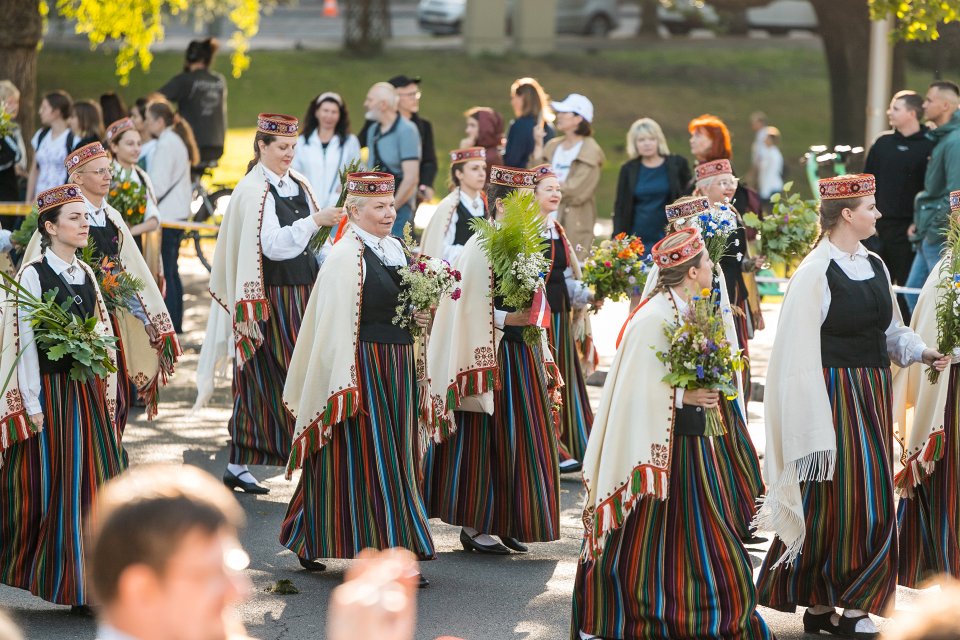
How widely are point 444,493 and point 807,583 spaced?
214cm

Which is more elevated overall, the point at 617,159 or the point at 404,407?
the point at 617,159

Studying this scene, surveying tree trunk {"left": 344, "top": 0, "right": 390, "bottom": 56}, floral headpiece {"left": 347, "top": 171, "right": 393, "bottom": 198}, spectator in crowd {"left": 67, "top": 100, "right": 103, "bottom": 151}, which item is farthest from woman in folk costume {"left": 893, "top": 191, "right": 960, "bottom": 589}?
tree trunk {"left": 344, "top": 0, "right": 390, "bottom": 56}

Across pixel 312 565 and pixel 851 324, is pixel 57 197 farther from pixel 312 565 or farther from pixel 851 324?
pixel 851 324

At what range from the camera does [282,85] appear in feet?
107

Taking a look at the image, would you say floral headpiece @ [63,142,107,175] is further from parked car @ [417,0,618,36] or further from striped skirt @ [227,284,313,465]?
parked car @ [417,0,618,36]

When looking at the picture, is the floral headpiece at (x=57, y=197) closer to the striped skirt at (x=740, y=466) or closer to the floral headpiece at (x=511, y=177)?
the floral headpiece at (x=511, y=177)

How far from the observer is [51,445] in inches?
262

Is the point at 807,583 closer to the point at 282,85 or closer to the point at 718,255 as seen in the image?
the point at 718,255

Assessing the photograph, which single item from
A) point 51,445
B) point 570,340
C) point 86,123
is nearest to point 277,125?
point 570,340

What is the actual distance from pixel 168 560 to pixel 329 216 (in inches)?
222

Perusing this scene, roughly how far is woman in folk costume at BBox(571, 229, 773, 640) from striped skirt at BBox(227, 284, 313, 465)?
319cm

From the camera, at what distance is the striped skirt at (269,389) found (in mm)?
8828

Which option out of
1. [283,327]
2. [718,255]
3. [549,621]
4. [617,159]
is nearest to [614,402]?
Answer: [549,621]

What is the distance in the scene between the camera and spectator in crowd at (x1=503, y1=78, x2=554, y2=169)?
42.3ft
